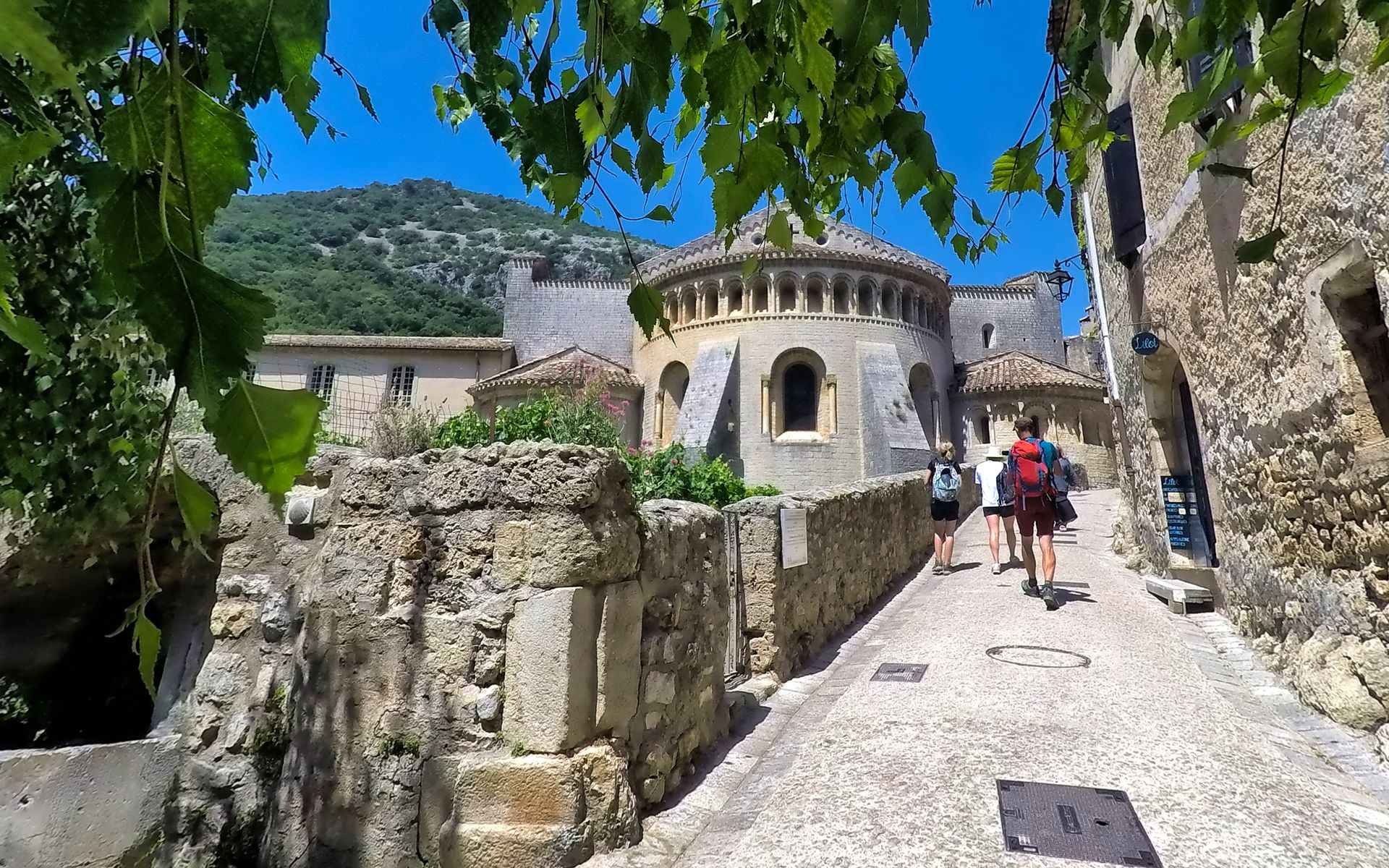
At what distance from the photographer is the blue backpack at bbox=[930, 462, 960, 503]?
343 inches

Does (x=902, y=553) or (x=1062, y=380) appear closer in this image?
(x=902, y=553)

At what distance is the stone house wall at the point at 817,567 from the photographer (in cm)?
474

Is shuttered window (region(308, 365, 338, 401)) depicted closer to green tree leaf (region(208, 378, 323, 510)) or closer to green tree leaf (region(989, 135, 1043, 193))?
green tree leaf (region(989, 135, 1043, 193))

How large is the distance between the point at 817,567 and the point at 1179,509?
14.0 ft

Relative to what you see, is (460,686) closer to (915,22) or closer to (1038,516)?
(915,22)

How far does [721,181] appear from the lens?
132 cm

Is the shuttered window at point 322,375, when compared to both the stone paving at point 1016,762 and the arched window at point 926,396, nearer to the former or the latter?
Answer: the arched window at point 926,396

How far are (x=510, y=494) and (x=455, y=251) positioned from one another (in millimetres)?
60830

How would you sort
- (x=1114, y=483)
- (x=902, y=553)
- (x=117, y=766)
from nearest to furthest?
1. (x=117, y=766)
2. (x=902, y=553)
3. (x=1114, y=483)

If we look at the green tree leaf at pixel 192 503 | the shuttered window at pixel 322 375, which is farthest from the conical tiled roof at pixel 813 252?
the green tree leaf at pixel 192 503

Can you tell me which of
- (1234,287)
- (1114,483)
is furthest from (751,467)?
(1234,287)

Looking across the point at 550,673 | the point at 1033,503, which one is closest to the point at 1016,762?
the point at 550,673

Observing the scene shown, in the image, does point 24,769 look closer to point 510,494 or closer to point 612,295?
point 510,494

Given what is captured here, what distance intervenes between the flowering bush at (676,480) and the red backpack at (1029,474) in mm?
2869
